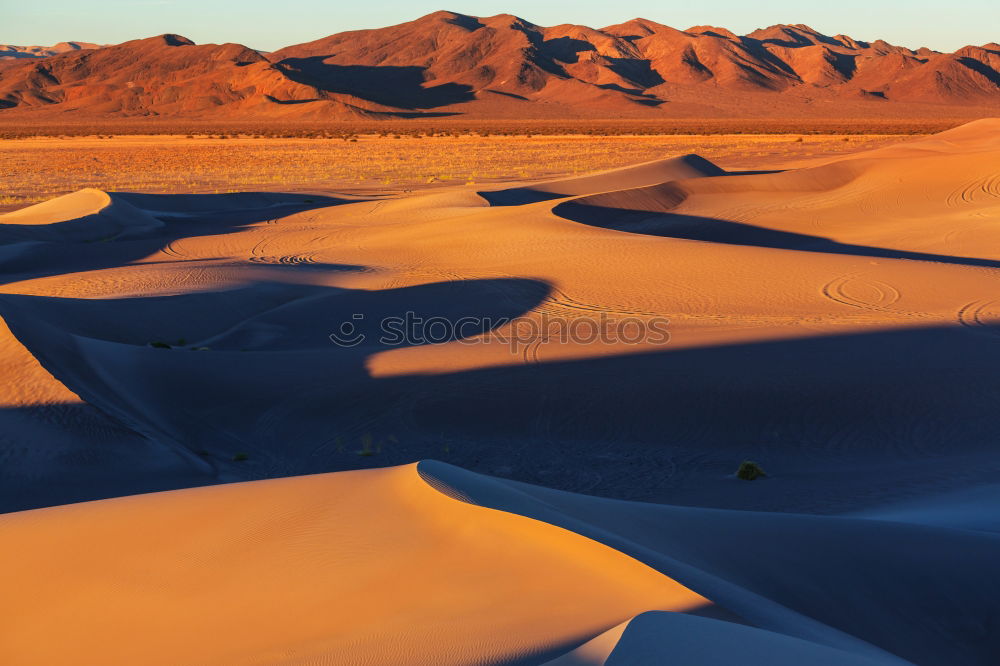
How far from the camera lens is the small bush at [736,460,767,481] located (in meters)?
8.38

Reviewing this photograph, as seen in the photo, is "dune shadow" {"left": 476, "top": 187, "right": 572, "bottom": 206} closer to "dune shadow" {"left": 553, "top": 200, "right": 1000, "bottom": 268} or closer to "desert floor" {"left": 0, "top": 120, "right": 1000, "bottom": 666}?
"dune shadow" {"left": 553, "top": 200, "right": 1000, "bottom": 268}

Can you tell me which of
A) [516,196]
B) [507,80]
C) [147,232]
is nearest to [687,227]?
[516,196]

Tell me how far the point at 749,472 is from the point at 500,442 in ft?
8.18

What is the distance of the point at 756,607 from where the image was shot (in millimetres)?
4234

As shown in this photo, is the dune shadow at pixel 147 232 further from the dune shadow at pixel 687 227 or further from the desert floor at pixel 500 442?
the dune shadow at pixel 687 227

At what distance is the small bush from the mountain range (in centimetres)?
10475

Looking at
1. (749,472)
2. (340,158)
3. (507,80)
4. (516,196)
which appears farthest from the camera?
(507,80)

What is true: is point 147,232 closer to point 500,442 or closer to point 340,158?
point 500,442

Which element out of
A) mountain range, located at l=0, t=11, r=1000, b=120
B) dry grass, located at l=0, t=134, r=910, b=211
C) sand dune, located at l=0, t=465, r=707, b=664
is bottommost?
dry grass, located at l=0, t=134, r=910, b=211

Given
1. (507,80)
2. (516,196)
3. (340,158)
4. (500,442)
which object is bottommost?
(340,158)

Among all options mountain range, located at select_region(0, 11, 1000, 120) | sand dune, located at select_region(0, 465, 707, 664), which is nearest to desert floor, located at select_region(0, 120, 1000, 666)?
sand dune, located at select_region(0, 465, 707, 664)

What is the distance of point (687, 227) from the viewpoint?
2461cm

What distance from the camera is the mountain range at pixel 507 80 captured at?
387ft

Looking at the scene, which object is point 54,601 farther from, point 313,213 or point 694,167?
point 694,167
